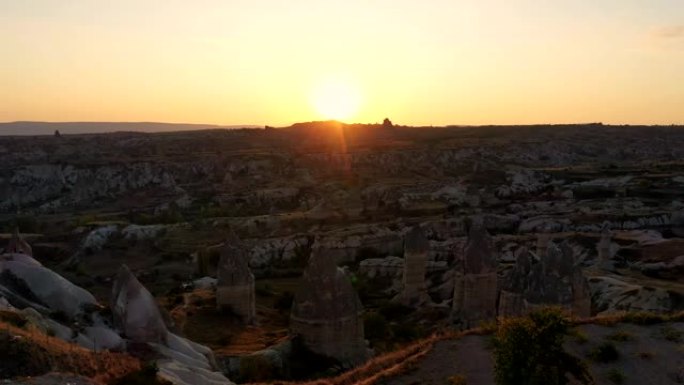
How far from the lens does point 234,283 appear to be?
33.1 metres

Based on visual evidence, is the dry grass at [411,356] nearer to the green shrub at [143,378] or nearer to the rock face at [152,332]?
the rock face at [152,332]

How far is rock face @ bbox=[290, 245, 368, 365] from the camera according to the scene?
25906mm

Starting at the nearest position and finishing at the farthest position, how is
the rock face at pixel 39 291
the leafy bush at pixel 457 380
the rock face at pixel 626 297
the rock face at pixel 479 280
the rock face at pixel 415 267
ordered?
the leafy bush at pixel 457 380
the rock face at pixel 39 291
the rock face at pixel 626 297
the rock face at pixel 479 280
the rock face at pixel 415 267

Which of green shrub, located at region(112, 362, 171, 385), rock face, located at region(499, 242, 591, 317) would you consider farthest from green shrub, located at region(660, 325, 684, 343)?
green shrub, located at region(112, 362, 171, 385)

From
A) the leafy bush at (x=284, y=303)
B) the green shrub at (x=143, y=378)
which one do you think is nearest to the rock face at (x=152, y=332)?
the green shrub at (x=143, y=378)

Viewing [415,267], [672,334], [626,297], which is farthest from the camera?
[415,267]

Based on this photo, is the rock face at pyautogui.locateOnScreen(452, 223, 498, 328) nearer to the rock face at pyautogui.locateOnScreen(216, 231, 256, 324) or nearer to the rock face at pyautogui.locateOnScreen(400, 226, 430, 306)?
the rock face at pyautogui.locateOnScreen(400, 226, 430, 306)

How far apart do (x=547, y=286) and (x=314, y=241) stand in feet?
118

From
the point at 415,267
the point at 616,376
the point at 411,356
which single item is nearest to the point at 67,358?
the point at 411,356

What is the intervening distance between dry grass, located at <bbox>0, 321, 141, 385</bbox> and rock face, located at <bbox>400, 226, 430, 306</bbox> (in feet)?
85.2

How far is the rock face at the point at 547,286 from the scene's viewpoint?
24.9 metres

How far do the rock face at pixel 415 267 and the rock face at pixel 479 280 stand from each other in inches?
242

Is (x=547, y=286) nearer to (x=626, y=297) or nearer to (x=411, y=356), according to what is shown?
(x=411, y=356)

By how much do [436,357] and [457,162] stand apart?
331 ft
